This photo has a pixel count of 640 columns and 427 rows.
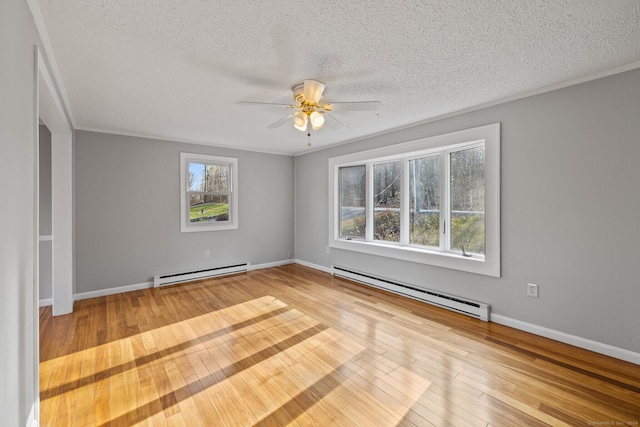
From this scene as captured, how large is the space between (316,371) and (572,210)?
8.59ft

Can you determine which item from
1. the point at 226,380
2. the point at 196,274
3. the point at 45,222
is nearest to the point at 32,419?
the point at 226,380

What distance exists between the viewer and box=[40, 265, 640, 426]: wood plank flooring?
1.78m

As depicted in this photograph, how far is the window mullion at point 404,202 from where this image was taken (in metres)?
4.17

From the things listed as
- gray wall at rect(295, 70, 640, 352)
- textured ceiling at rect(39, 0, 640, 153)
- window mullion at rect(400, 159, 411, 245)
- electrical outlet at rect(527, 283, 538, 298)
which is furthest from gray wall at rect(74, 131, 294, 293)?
electrical outlet at rect(527, 283, 538, 298)

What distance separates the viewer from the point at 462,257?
3.32m

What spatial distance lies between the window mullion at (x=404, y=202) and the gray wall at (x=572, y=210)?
3.22 feet

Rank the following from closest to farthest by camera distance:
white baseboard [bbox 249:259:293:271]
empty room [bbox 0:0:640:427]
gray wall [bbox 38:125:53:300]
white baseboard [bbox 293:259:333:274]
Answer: empty room [bbox 0:0:640:427] < gray wall [bbox 38:125:53:300] < white baseboard [bbox 293:259:333:274] < white baseboard [bbox 249:259:293:271]

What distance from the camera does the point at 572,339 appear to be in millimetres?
2564

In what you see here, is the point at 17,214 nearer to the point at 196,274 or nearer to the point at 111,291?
the point at 111,291

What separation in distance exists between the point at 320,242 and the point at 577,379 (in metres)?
3.91

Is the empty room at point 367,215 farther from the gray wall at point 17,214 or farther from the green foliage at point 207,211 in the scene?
the green foliage at point 207,211

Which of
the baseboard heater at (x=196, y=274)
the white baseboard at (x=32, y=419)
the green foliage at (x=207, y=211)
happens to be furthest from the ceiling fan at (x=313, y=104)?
the baseboard heater at (x=196, y=274)

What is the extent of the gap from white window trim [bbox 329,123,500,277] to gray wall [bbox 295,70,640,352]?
0.25ft

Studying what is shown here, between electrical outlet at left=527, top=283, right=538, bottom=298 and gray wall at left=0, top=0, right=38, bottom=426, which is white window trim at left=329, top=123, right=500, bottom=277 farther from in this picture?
gray wall at left=0, top=0, right=38, bottom=426
